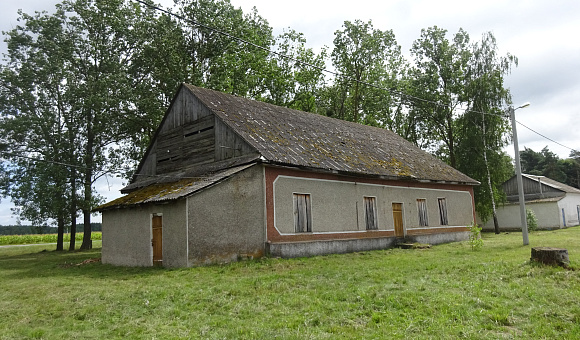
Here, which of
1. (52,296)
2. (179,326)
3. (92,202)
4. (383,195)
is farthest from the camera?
(92,202)

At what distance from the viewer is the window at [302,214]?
1669cm

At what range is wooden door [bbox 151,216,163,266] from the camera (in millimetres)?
14977

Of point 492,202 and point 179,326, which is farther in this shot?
point 492,202

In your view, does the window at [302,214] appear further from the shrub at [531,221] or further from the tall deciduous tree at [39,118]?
the shrub at [531,221]

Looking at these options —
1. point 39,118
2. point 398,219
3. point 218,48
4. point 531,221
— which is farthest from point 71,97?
point 531,221

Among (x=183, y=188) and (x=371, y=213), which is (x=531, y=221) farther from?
(x=183, y=188)

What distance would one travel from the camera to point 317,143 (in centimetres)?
2014

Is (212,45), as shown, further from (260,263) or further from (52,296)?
(52,296)

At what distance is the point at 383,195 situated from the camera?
20.5m

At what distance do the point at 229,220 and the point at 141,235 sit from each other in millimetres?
3794

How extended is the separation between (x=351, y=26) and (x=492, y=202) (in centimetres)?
1903

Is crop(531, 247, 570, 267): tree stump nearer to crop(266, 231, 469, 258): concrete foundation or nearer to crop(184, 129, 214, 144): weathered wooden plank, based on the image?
crop(266, 231, 469, 258): concrete foundation

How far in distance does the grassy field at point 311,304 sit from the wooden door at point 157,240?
104 inches

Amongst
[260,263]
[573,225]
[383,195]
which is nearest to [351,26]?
[383,195]
